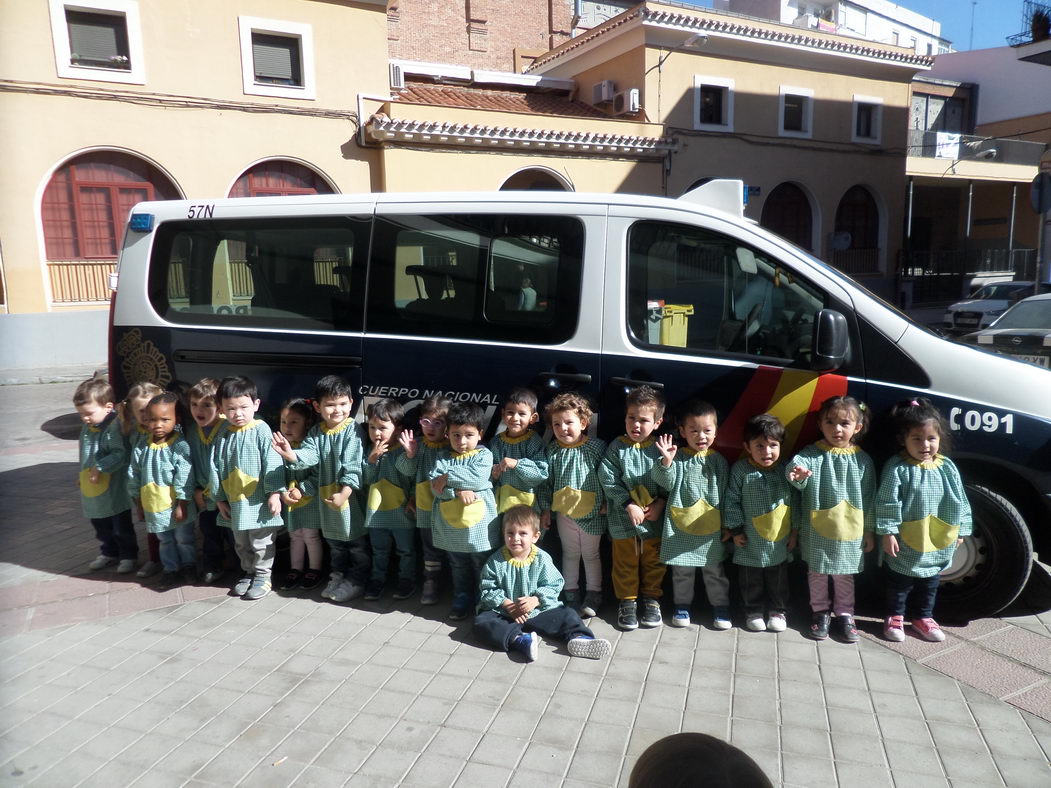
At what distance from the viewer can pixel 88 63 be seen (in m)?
14.2

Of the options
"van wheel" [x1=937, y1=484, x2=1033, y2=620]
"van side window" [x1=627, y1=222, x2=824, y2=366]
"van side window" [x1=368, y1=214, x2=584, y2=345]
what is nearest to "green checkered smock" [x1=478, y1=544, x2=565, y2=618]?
"van side window" [x1=368, y1=214, x2=584, y2=345]

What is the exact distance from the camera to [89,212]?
577 inches

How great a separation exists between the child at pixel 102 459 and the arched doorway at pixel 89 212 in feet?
36.9

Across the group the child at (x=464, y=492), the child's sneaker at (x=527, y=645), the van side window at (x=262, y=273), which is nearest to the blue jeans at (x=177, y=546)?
the van side window at (x=262, y=273)

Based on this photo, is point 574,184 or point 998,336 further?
point 574,184

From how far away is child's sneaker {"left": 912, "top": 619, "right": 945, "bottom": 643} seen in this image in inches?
147

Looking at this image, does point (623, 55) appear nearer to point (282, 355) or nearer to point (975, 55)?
point (282, 355)

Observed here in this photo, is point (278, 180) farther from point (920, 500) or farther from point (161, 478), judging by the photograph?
point (920, 500)

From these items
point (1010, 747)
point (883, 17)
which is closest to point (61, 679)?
point (1010, 747)

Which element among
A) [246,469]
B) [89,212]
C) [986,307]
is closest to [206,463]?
[246,469]

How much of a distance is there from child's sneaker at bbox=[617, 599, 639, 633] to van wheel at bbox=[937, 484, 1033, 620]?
1584 mm

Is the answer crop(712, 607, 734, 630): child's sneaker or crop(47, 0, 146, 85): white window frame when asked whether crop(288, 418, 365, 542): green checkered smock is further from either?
crop(47, 0, 146, 85): white window frame

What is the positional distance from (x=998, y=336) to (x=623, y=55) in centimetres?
1466

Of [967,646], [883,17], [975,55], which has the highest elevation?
[883,17]
